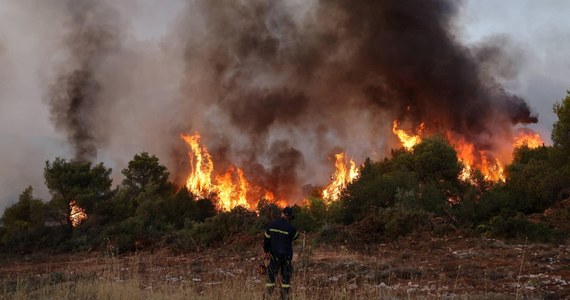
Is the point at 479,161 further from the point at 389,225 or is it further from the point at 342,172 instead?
the point at 389,225

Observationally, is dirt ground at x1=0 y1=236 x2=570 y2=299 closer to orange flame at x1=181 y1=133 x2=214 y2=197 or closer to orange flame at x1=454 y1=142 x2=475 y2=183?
orange flame at x1=181 y1=133 x2=214 y2=197

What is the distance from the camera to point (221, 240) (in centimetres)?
2662

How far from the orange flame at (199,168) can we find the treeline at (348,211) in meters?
6.57

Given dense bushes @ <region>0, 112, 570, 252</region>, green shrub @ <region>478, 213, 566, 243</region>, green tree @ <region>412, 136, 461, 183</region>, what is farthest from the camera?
green tree @ <region>412, 136, 461, 183</region>

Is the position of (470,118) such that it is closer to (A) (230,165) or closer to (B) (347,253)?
(A) (230,165)

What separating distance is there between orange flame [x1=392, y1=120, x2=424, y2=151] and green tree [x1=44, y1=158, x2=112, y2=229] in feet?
110

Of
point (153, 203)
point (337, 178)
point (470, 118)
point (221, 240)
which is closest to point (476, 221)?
point (221, 240)

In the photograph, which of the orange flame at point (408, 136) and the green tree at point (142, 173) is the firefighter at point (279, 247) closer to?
the green tree at point (142, 173)

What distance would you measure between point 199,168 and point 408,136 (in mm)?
25276

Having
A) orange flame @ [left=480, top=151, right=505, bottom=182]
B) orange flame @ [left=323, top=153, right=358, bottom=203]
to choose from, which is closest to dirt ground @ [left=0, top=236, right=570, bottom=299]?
orange flame @ [left=323, top=153, right=358, bottom=203]

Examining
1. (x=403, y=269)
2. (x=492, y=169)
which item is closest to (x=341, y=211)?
(x=403, y=269)

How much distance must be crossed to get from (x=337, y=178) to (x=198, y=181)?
1535 cm

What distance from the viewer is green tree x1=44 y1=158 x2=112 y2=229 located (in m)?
36.7

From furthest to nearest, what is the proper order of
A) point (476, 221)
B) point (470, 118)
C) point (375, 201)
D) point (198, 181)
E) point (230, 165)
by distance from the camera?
point (470, 118), point (230, 165), point (198, 181), point (375, 201), point (476, 221)
